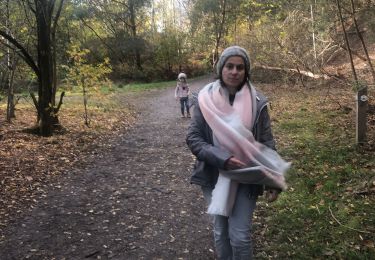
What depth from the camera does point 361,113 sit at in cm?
793

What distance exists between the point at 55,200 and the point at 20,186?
88 centimetres

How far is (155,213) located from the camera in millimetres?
5809

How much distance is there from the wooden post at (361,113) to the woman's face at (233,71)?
17.3 ft

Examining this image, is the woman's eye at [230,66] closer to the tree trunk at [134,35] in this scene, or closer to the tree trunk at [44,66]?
the tree trunk at [44,66]

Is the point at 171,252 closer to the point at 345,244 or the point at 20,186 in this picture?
the point at 345,244

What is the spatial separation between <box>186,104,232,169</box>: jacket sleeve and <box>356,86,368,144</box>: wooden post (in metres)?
5.40

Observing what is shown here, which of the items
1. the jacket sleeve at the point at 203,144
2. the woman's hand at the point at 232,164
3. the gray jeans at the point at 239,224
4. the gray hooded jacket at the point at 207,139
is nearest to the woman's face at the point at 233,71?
the gray hooded jacket at the point at 207,139

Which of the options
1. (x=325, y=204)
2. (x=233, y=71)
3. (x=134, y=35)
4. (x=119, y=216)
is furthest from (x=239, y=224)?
(x=134, y=35)

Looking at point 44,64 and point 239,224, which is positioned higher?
point 44,64

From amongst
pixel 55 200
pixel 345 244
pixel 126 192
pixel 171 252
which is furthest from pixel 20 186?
pixel 345 244

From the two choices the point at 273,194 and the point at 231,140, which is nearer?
the point at 231,140

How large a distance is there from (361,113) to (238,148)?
5763mm

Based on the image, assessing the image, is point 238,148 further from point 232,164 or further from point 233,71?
point 233,71

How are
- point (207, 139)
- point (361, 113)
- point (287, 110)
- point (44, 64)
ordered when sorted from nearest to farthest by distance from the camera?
point (207, 139) → point (361, 113) → point (44, 64) → point (287, 110)
